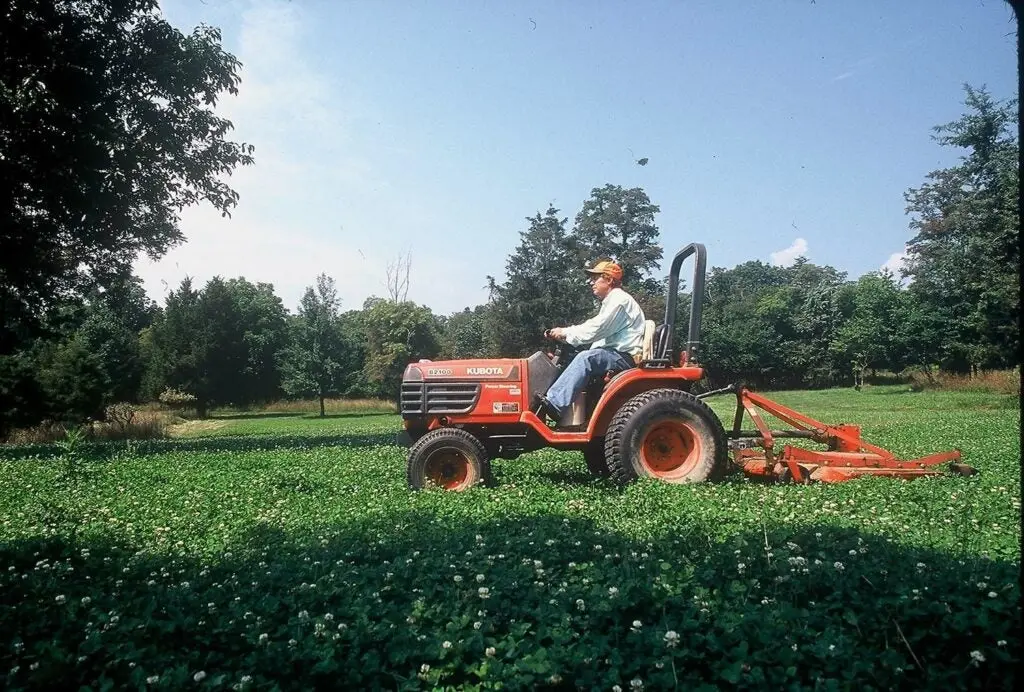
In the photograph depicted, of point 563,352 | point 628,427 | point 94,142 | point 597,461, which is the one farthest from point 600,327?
point 94,142

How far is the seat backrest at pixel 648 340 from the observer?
8148mm

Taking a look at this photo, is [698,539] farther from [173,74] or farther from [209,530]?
[173,74]

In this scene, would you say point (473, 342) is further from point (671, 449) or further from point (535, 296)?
point (671, 449)

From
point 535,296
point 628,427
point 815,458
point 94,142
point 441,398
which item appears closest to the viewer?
point 628,427

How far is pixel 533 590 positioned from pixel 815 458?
15.7ft

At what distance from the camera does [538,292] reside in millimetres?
29609

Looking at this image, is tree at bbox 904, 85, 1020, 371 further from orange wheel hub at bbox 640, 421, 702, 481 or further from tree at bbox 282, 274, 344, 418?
tree at bbox 282, 274, 344, 418

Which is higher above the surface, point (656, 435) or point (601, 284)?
point (601, 284)

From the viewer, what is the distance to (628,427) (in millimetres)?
7516

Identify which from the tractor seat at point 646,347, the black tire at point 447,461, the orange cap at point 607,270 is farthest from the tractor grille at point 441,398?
the orange cap at point 607,270

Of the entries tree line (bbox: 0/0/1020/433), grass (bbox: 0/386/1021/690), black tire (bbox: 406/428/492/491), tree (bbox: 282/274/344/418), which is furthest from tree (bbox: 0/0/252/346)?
tree (bbox: 282/274/344/418)

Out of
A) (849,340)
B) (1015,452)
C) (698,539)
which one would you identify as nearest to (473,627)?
(698,539)

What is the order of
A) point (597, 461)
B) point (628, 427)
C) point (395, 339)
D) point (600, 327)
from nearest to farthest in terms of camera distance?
point (628, 427)
point (600, 327)
point (597, 461)
point (395, 339)

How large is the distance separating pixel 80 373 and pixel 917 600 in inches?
1096
